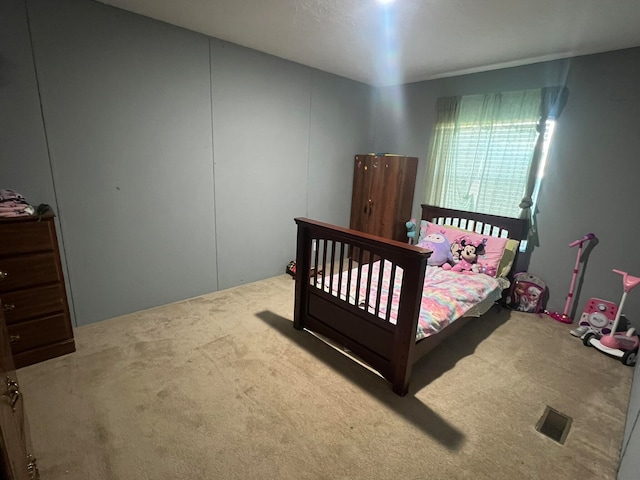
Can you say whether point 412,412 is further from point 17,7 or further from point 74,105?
point 17,7

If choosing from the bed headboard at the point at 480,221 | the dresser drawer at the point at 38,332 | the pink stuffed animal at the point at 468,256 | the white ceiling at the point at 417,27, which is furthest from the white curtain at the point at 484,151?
the dresser drawer at the point at 38,332

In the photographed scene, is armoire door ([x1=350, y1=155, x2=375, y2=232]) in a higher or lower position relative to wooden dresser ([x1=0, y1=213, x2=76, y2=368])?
higher

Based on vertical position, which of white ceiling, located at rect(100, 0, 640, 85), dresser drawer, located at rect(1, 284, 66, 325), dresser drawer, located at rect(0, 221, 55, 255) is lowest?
dresser drawer, located at rect(1, 284, 66, 325)

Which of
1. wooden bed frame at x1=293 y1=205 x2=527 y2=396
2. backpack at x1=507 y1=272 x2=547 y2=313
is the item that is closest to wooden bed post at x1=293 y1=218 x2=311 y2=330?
wooden bed frame at x1=293 y1=205 x2=527 y2=396

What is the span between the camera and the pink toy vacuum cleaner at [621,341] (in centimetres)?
240

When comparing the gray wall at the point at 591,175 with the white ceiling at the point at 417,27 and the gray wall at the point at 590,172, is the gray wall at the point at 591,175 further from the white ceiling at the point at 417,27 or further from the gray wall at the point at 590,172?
the white ceiling at the point at 417,27

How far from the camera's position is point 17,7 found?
1927 mm

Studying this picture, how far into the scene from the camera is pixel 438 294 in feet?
7.83

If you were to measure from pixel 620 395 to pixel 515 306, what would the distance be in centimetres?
124

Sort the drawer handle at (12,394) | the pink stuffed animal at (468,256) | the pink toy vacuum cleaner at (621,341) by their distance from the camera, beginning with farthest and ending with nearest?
the pink stuffed animal at (468,256), the pink toy vacuum cleaner at (621,341), the drawer handle at (12,394)

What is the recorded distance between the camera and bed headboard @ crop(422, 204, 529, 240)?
10.3 ft

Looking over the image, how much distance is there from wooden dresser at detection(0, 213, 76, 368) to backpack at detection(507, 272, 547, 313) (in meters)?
3.99

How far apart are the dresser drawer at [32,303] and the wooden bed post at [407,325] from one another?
90.6 inches

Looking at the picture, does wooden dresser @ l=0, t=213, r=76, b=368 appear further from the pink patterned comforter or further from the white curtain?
the white curtain
